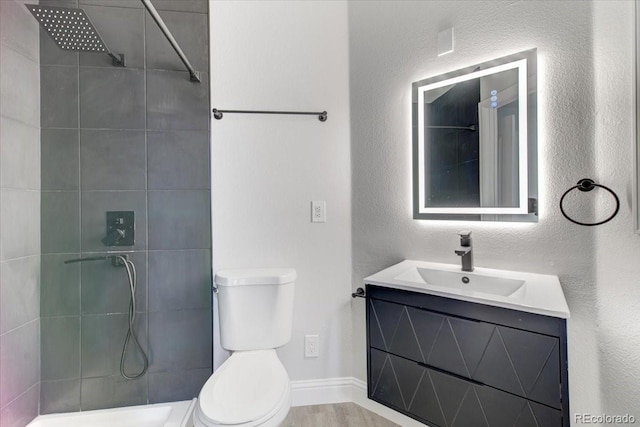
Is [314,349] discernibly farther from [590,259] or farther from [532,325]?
[590,259]

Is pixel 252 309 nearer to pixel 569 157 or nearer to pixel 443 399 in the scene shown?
pixel 443 399

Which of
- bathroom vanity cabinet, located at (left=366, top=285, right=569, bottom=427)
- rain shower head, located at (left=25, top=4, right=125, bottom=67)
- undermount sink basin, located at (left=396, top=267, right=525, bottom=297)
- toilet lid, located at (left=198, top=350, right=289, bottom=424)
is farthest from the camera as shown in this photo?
rain shower head, located at (left=25, top=4, right=125, bottom=67)

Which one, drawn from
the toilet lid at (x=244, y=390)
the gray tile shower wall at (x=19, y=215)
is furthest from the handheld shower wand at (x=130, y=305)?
the toilet lid at (x=244, y=390)

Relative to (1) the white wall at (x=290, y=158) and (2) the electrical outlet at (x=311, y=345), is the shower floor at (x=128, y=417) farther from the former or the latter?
(2) the electrical outlet at (x=311, y=345)

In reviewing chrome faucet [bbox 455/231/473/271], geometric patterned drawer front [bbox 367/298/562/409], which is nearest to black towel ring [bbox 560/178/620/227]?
chrome faucet [bbox 455/231/473/271]

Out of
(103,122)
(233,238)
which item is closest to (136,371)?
(233,238)

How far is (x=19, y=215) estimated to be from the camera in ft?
4.70

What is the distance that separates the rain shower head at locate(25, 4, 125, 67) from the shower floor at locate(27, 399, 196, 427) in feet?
6.13

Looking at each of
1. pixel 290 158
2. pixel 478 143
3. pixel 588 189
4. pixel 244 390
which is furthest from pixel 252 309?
pixel 588 189

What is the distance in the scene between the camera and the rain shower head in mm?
1376

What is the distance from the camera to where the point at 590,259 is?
1.17 meters

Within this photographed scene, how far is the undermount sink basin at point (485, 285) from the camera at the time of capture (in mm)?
1014

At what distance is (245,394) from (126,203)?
1154 mm

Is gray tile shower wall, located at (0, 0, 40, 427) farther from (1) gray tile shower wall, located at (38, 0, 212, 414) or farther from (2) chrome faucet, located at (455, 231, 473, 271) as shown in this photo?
(2) chrome faucet, located at (455, 231, 473, 271)
